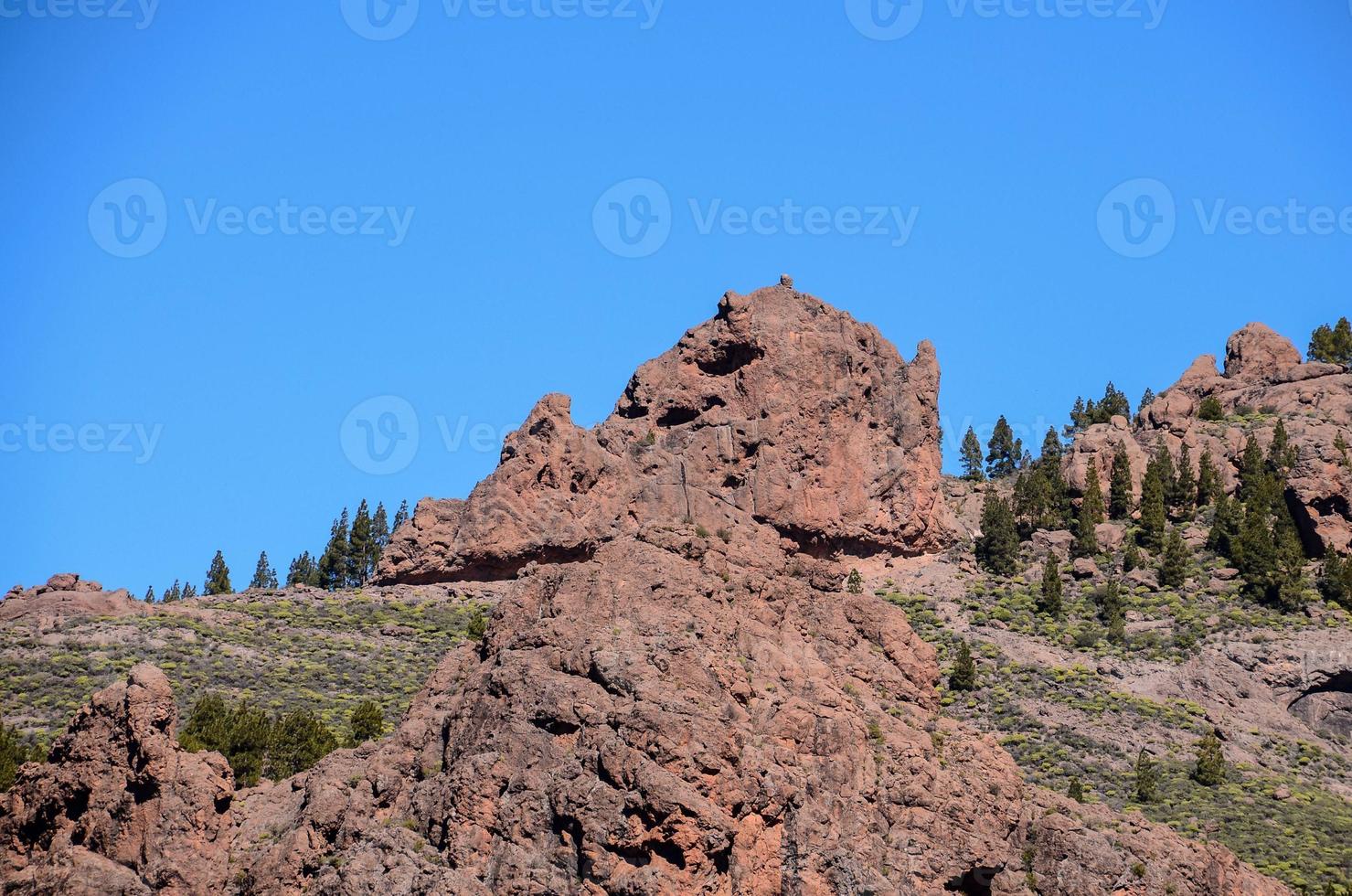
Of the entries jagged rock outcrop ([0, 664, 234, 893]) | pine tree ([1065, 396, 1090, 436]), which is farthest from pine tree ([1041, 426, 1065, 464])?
jagged rock outcrop ([0, 664, 234, 893])

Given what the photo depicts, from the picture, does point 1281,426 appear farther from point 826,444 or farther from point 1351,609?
point 826,444

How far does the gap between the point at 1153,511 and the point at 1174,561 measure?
588cm

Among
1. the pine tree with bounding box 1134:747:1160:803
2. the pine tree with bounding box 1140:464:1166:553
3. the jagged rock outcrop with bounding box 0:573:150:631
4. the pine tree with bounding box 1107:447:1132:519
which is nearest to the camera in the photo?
the pine tree with bounding box 1134:747:1160:803

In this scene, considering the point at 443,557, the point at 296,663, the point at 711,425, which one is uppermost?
the point at 711,425

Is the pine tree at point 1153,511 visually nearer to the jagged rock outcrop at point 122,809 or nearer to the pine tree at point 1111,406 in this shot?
the pine tree at point 1111,406

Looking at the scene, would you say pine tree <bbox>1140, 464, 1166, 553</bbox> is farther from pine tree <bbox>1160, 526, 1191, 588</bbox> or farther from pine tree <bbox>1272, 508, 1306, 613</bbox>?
pine tree <bbox>1272, 508, 1306, 613</bbox>

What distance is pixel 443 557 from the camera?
123m

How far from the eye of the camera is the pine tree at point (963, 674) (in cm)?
10838

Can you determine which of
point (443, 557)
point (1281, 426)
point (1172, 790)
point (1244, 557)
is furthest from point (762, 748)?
point (1281, 426)

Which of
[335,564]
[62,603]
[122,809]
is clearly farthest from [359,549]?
[122,809]

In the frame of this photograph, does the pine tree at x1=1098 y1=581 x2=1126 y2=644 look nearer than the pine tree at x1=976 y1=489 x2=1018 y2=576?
Yes

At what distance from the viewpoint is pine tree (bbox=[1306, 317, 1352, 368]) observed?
16450 centimetres

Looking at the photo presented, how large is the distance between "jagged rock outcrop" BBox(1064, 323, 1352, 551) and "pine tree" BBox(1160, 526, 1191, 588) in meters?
7.08

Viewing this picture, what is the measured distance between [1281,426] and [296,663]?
66.2 meters
